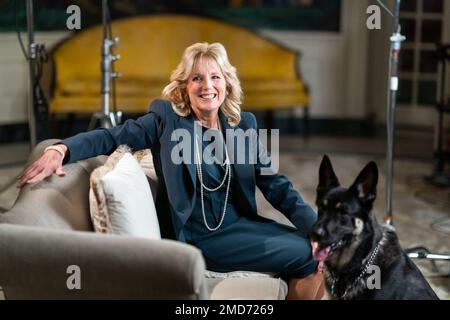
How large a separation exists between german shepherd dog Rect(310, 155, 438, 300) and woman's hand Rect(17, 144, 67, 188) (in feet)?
2.88

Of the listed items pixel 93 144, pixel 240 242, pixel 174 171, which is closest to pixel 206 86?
pixel 174 171

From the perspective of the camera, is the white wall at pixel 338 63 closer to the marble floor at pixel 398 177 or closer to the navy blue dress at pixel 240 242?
the marble floor at pixel 398 177

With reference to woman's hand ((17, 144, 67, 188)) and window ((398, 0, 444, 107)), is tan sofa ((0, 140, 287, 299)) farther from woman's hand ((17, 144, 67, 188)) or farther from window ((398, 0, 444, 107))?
window ((398, 0, 444, 107))

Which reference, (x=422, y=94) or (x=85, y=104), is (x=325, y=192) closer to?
(x=85, y=104)

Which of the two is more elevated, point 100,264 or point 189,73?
point 189,73

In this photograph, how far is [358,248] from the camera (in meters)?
2.31

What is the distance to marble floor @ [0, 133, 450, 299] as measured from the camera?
4.40 m

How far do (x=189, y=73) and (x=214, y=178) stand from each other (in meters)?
0.39

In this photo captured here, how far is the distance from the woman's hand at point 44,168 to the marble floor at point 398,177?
6.30ft

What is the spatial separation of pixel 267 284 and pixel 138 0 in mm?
5095

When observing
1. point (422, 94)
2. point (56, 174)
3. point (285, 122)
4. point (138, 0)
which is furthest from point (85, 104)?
point (56, 174)

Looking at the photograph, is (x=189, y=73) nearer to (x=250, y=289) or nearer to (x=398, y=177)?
(x=250, y=289)

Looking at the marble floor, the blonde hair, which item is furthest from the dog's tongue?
the marble floor

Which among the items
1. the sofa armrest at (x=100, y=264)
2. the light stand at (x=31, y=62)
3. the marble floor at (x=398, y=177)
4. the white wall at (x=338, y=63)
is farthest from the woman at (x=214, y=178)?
the white wall at (x=338, y=63)
